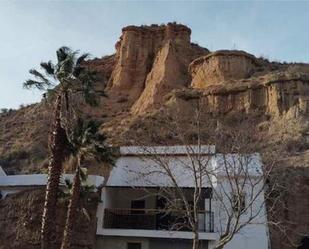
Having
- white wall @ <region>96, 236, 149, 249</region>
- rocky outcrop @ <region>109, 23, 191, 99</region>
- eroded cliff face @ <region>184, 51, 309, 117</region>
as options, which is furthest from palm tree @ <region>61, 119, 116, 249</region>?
rocky outcrop @ <region>109, 23, 191, 99</region>

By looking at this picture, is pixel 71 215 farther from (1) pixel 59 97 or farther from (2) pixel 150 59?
(2) pixel 150 59

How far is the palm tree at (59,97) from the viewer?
2102 centimetres

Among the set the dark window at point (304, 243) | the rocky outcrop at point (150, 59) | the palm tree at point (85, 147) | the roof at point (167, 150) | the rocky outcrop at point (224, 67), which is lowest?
the dark window at point (304, 243)

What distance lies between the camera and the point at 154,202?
93.1 ft

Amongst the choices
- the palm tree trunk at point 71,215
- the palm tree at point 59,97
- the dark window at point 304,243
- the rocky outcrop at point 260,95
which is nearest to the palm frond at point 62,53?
the palm tree at point 59,97

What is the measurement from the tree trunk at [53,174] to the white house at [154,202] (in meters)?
4.11

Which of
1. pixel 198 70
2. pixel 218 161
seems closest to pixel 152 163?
pixel 218 161

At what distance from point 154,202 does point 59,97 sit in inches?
364

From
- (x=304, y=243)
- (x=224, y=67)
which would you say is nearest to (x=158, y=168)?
(x=304, y=243)

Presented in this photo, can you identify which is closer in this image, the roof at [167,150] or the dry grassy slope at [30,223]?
the dry grassy slope at [30,223]

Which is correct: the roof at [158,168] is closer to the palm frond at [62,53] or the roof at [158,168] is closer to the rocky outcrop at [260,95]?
the palm frond at [62,53]

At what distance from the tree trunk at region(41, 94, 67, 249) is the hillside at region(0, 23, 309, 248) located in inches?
351

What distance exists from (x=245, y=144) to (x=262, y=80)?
864 inches

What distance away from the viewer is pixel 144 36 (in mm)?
63031
